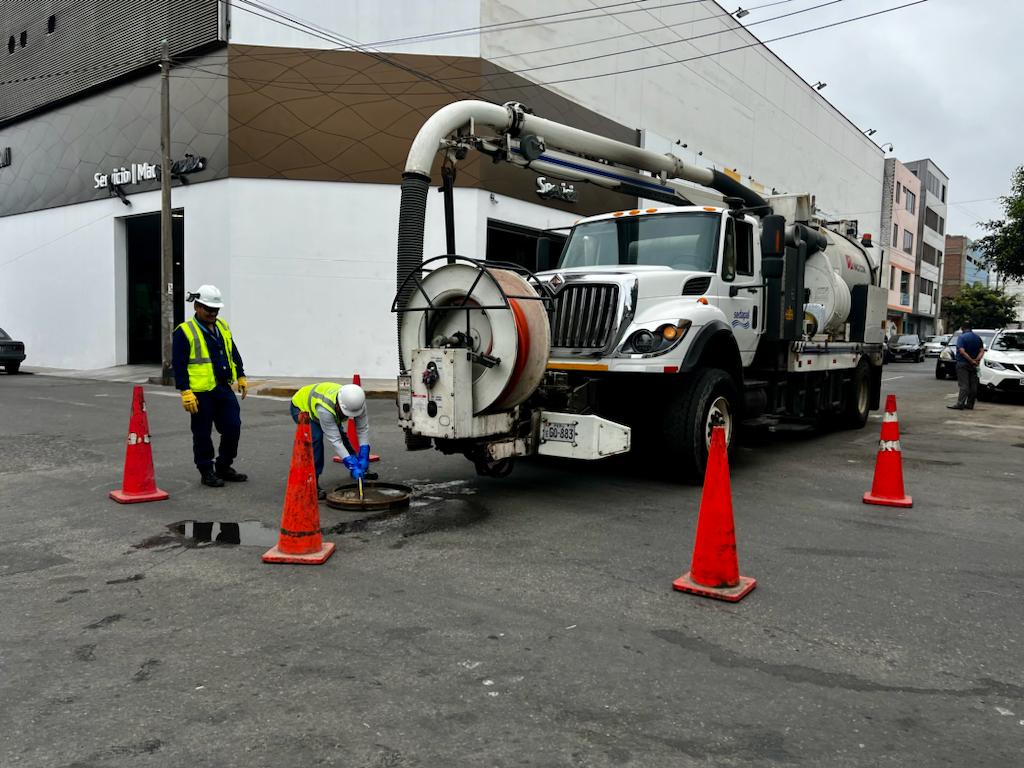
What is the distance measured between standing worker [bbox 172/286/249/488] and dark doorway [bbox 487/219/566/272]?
14504mm

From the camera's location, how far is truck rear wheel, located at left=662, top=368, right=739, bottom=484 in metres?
6.98

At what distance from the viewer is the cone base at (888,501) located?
6695mm

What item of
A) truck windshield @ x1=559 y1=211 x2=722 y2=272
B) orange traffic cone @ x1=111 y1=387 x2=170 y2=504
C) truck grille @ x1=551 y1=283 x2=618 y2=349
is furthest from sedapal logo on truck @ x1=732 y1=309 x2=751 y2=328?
orange traffic cone @ x1=111 y1=387 x2=170 y2=504

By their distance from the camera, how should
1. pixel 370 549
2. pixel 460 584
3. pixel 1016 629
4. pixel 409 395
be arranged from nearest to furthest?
pixel 1016 629, pixel 460 584, pixel 370 549, pixel 409 395

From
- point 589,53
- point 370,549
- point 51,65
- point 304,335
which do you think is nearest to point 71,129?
point 51,65

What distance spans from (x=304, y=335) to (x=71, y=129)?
13.2 meters

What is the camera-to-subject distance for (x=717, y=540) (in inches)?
172

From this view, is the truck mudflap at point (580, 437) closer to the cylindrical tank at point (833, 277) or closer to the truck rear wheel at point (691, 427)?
the truck rear wheel at point (691, 427)

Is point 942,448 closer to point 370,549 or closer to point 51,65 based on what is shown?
point 370,549

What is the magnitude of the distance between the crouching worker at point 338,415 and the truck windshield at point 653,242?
341cm

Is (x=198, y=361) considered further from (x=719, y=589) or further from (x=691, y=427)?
(x=719, y=589)

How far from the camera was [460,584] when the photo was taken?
4.48 m

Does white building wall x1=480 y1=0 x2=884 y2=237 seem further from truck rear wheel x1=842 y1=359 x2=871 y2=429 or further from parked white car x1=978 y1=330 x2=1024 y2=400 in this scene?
truck rear wheel x1=842 y1=359 x2=871 y2=429

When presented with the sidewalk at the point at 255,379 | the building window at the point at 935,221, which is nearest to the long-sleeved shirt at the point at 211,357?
the sidewalk at the point at 255,379
